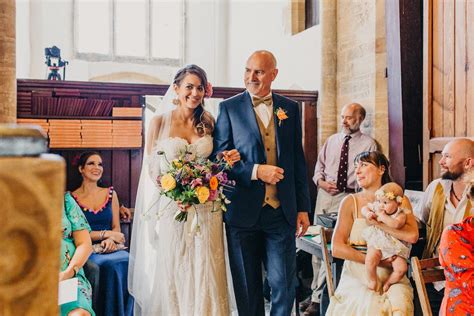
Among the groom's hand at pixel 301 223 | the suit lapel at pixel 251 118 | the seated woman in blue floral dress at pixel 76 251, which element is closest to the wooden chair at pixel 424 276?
the groom's hand at pixel 301 223

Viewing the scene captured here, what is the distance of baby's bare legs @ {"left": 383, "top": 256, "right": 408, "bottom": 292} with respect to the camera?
271cm

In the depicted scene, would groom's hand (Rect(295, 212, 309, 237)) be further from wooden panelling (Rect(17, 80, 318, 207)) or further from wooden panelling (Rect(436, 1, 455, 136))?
wooden panelling (Rect(17, 80, 318, 207))

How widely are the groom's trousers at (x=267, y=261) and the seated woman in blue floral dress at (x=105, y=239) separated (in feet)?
3.47

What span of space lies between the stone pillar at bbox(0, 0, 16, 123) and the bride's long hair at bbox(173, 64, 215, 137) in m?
1.94

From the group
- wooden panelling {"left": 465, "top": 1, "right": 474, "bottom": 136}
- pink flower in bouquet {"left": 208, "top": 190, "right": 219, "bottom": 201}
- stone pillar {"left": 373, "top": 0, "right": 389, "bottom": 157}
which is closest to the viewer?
pink flower in bouquet {"left": 208, "top": 190, "right": 219, "bottom": 201}

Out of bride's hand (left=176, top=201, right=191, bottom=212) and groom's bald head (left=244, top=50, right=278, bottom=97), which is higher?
groom's bald head (left=244, top=50, right=278, bottom=97)

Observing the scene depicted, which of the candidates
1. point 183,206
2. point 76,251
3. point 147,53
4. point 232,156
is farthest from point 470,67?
point 147,53

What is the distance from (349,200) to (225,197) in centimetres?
72

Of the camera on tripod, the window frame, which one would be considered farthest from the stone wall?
the window frame

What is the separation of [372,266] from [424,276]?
1.12 ft

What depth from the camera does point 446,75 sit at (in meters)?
3.58

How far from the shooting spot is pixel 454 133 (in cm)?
349

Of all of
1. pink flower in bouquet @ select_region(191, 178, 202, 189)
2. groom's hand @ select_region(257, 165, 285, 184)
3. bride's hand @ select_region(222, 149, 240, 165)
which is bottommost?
pink flower in bouquet @ select_region(191, 178, 202, 189)

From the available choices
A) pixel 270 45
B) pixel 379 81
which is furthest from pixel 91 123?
pixel 270 45
